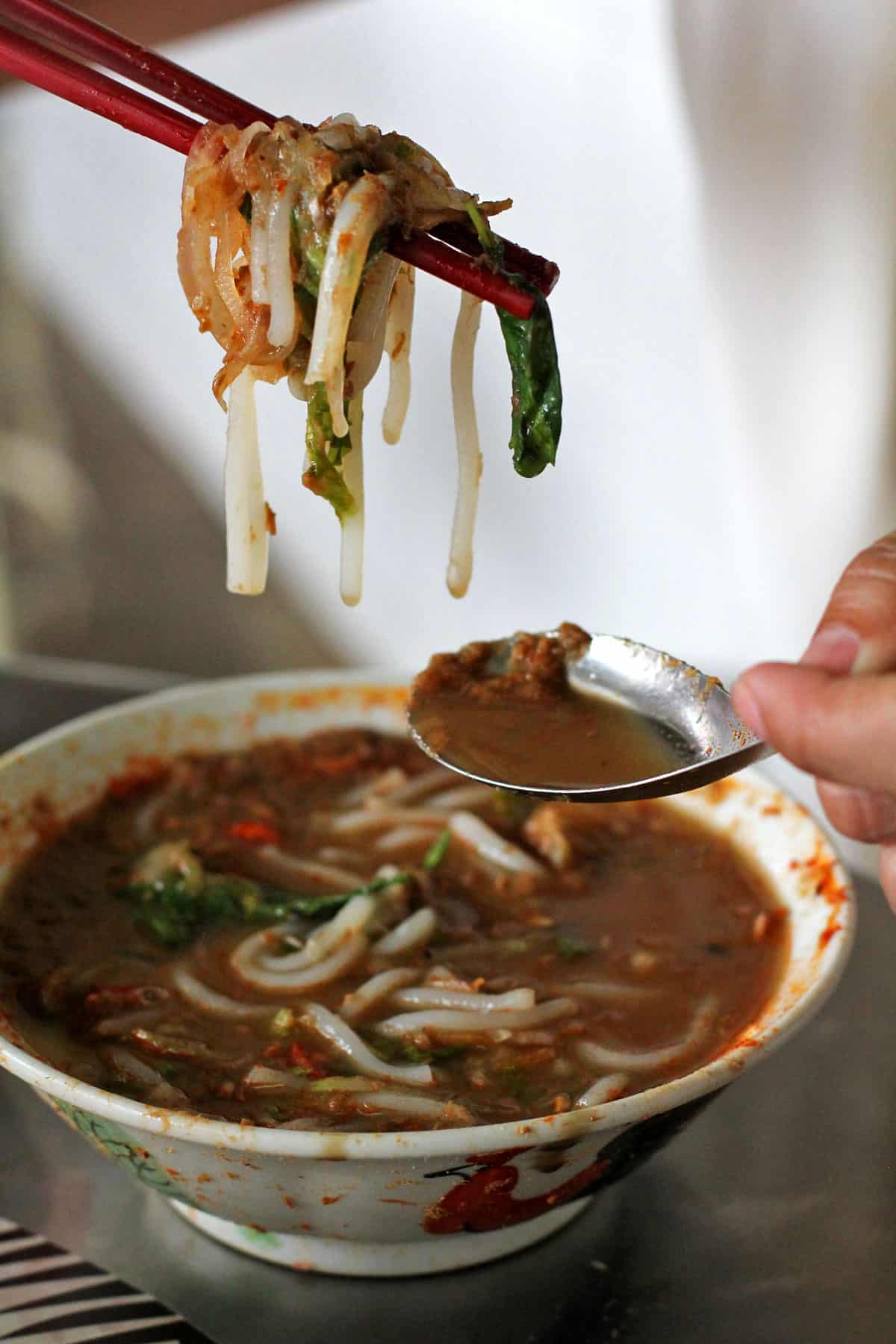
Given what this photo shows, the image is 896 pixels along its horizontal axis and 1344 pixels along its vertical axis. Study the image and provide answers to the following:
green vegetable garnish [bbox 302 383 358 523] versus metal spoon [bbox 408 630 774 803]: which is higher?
green vegetable garnish [bbox 302 383 358 523]

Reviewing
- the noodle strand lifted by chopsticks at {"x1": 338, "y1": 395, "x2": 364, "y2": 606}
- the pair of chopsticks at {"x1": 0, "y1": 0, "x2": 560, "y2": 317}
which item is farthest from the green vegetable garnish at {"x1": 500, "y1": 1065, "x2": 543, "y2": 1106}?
the pair of chopsticks at {"x1": 0, "y1": 0, "x2": 560, "y2": 317}

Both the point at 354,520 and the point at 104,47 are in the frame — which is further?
the point at 354,520

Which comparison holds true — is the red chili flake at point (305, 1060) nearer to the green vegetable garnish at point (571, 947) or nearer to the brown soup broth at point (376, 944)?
the brown soup broth at point (376, 944)

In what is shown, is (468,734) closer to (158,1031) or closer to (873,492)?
(158,1031)

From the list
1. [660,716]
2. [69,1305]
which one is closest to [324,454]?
[660,716]

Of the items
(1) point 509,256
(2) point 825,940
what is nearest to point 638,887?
(2) point 825,940

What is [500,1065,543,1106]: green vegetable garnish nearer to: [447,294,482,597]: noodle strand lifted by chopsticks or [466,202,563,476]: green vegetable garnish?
[447,294,482,597]: noodle strand lifted by chopsticks

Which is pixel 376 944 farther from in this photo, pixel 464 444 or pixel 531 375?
pixel 531 375
